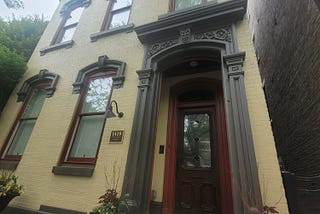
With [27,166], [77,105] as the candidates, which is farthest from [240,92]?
[27,166]

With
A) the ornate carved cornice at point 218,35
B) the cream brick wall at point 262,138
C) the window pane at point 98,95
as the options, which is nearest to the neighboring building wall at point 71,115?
the cream brick wall at point 262,138

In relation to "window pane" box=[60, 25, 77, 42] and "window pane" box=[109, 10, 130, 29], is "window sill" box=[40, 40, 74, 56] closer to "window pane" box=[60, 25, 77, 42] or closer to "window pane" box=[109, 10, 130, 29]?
"window pane" box=[60, 25, 77, 42]

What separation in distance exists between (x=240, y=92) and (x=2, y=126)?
6.06 meters

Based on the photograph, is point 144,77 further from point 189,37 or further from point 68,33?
point 68,33

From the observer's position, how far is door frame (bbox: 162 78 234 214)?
133 inches

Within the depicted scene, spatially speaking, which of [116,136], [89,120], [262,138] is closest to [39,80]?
[89,120]

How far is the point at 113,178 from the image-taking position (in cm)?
315

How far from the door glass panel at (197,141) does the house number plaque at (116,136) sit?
1.44 m

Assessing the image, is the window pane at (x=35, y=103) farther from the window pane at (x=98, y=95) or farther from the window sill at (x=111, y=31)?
the window sill at (x=111, y=31)

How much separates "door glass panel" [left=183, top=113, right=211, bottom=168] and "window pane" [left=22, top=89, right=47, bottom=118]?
4.00m

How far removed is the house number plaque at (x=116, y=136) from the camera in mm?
3462

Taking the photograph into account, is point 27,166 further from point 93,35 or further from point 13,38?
point 13,38

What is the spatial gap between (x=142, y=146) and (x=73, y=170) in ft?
4.73

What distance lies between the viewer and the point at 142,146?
3238mm
